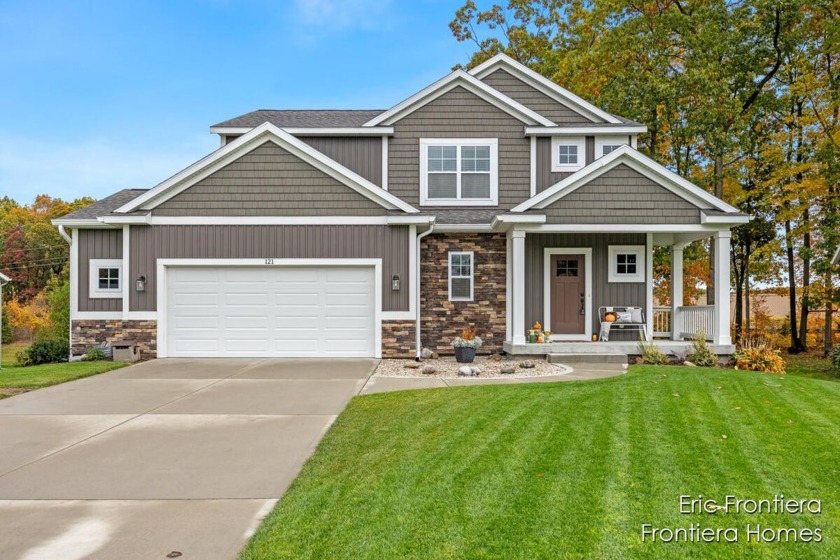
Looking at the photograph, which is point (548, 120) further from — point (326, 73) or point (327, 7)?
point (326, 73)

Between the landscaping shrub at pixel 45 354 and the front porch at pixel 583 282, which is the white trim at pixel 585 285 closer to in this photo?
the front porch at pixel 583 282

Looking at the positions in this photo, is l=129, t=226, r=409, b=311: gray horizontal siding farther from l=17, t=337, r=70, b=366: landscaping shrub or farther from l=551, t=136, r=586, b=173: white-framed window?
l=551, t=136, r=586, b=173: white-framed window

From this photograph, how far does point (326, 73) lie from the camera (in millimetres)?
23906

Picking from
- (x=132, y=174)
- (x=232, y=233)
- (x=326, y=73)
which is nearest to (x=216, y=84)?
(x=326, y=73)

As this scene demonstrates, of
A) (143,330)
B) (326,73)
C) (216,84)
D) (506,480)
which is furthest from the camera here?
(326,73)

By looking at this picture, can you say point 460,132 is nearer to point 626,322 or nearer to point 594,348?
point 626,322

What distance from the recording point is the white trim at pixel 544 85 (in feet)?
50.8

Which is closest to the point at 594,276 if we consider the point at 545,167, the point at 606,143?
the point at 545,167

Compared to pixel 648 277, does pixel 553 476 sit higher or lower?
lower

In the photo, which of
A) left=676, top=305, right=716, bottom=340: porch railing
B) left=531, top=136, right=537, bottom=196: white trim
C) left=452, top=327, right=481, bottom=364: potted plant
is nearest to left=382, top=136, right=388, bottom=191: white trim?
left=531, top=136, right=537, bottom=196: white trim

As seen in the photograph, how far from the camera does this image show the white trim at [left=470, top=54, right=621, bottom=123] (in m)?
15.5

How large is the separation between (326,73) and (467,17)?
837 centimetres

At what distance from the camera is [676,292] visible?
583 inches

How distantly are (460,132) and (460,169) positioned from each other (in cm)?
101
